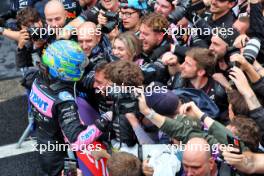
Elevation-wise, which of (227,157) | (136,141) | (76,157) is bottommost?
(76,157)

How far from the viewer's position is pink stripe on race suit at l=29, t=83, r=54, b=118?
4.01 meters

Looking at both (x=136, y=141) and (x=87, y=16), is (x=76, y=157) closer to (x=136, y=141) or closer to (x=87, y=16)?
(x=136, y=141)

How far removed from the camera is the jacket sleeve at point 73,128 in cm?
392

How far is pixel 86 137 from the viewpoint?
3938 mm

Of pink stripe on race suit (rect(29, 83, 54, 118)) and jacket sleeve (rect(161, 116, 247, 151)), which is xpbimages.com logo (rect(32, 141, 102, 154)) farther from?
jacket sleeve (rect(161, 116, 247, 151))

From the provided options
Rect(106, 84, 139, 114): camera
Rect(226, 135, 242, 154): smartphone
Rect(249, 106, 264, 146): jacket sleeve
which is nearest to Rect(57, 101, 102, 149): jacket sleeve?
Rect(106, 84, 139, 114): camera

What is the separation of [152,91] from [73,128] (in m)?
0.71

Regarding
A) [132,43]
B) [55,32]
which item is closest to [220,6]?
[132,43]

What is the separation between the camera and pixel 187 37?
232 inches

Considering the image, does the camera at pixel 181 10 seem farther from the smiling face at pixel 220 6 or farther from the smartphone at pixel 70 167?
the smartphone at pixel 70 167

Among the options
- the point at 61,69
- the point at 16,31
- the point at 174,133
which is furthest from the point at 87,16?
the point at 174,133

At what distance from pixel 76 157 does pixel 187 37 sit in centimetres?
230

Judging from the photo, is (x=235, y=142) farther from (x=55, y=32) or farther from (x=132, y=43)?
(x=55, y=32)

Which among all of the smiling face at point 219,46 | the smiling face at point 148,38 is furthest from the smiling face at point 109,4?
the smiling face at point 219,46
